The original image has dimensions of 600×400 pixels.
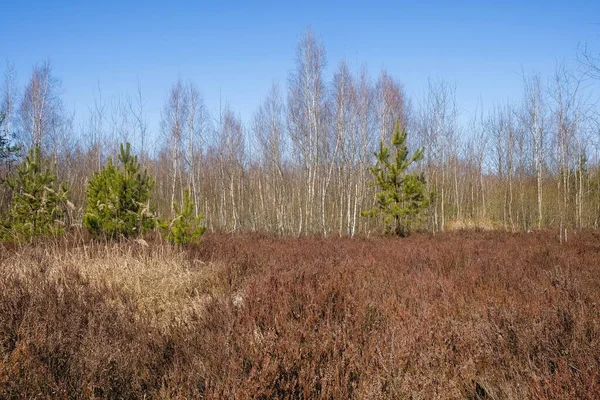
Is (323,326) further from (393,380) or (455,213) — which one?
(455,213)

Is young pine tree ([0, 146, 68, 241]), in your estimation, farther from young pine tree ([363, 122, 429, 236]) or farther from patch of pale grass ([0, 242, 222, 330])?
young pine tree ([363, 122, 429, 236])

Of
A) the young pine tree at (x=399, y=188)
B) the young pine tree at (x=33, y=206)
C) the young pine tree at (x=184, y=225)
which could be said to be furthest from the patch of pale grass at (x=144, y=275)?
the young pine tree at (x=399, y=188)

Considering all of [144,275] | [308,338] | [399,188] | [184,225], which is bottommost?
[308,338]

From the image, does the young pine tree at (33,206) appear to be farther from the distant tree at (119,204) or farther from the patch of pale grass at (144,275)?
the patch of pale grass at (144,275)

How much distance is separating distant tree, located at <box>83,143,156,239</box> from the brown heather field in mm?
2562

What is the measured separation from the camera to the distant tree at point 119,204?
8008 mm

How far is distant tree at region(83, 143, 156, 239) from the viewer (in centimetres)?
801

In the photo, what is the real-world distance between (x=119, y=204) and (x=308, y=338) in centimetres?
651

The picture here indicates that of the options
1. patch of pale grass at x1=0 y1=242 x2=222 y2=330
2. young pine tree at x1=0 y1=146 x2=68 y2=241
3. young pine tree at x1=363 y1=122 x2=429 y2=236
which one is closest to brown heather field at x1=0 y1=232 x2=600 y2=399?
patch of pale grass at x1=0 y1=242 x2=222 y2=330

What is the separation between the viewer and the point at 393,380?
2.62 m

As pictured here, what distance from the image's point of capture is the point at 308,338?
10.0ft

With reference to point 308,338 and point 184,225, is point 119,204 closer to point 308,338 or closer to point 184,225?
point 184,225

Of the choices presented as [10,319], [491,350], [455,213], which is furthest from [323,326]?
[455,213]

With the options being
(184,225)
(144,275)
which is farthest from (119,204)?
(144,275)
